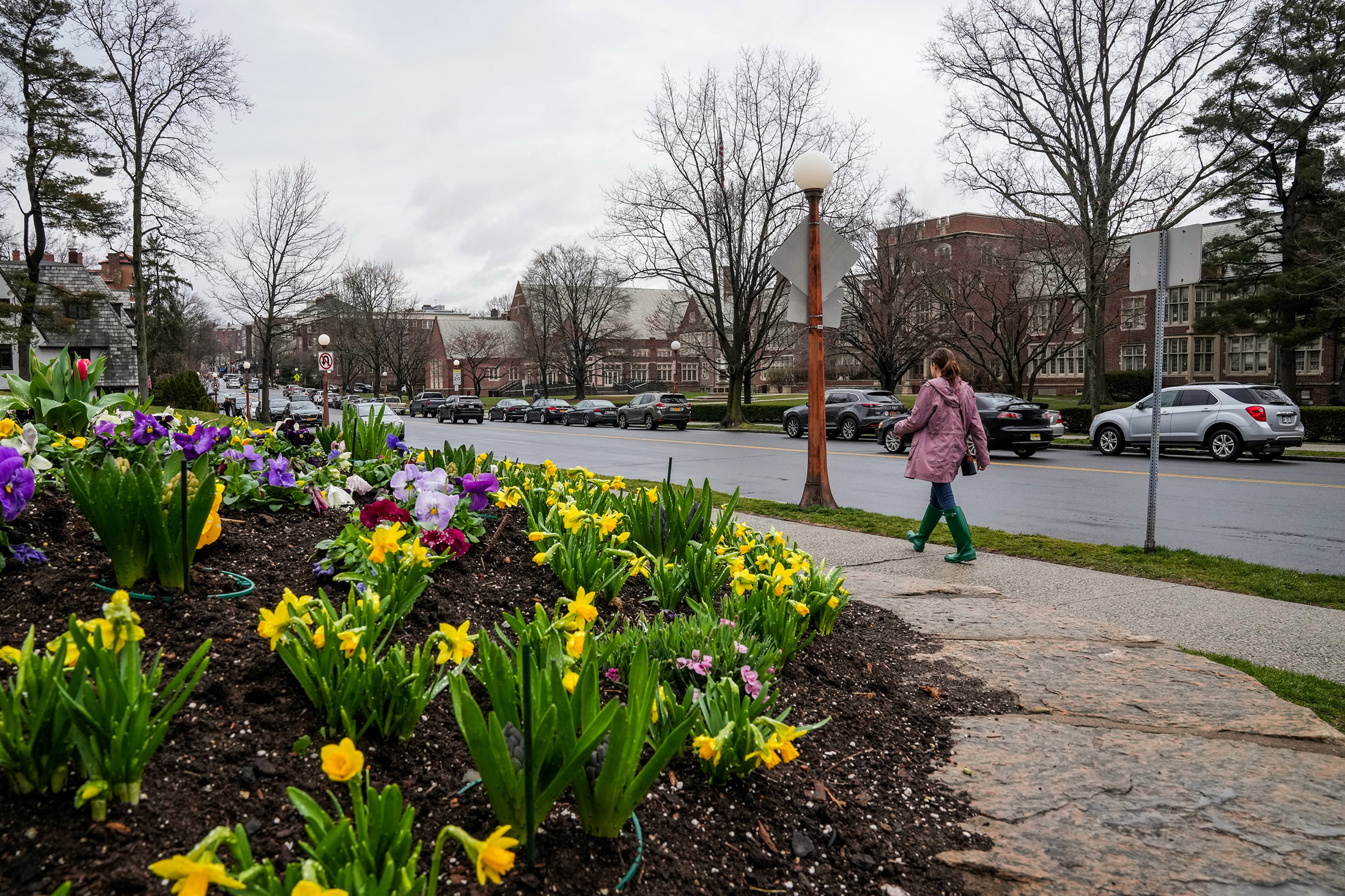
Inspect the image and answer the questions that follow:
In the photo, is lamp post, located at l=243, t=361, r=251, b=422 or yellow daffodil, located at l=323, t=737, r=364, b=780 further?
lamp post, located at l=243, t=361, r=251, b=422

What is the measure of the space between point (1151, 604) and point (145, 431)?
5.71 metres

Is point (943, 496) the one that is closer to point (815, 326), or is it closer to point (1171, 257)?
point (1171, 257)

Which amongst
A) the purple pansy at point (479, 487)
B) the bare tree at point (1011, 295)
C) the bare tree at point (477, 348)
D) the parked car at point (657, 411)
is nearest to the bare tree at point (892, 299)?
the bare tree at point (1011, 295)

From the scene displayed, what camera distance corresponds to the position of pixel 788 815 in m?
2.18

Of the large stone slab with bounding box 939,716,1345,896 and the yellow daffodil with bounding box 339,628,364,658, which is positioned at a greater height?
the yellow daffodil with bounding box 339,628,364,658

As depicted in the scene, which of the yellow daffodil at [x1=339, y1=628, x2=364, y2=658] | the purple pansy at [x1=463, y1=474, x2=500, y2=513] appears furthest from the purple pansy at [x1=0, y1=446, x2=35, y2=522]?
the purple pansy at [x1=463, y1=474, x2=500, y2=513]

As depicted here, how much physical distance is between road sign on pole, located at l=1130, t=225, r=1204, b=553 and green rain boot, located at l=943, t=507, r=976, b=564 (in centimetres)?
165

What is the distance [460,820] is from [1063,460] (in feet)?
61.7

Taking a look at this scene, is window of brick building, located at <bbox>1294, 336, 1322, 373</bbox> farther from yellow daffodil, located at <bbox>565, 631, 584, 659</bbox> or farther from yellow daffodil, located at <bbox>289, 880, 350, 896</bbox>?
yellow daffodil, located at <bbox>289, 880, 350, 896</bbox>

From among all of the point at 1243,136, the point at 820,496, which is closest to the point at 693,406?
the point at 1243,136

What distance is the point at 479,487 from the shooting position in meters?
3.51

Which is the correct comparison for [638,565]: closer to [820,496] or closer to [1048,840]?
[1048,840]

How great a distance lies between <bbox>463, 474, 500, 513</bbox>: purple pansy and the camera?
3.50 meters

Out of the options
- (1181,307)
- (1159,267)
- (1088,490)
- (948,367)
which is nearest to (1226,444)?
(1088,490)
